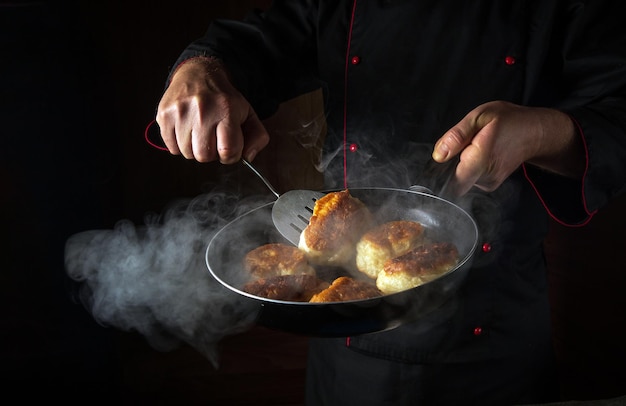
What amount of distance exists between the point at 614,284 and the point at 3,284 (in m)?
2.08

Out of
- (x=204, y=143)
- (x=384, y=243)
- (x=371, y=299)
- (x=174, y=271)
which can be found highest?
(x=204, y=143)

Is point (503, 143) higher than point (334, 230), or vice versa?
point (503, 143)

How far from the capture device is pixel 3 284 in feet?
6.40

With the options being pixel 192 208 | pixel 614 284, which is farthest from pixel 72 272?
pixel 614 284

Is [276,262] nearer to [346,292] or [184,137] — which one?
[346,292]

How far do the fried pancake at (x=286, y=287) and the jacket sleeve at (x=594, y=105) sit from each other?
56cm

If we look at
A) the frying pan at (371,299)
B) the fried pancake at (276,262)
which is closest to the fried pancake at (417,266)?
the frying pan at (371,299)

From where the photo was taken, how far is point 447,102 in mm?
1378

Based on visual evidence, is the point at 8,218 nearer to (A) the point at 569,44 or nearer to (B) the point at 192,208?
(B) the point at 192,208

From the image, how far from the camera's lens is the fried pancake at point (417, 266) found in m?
0.98

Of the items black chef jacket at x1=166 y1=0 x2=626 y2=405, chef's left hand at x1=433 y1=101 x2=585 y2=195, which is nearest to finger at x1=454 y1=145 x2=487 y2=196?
chef's left hand at x1=433 y1=101 x2=585 y2=195

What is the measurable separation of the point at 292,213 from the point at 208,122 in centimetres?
25

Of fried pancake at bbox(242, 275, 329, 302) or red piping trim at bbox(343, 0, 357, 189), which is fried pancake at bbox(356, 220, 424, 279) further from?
red piping trim at bbox(343, 0, 357, 189)

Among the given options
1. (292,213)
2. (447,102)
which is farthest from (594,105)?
(292,213)
